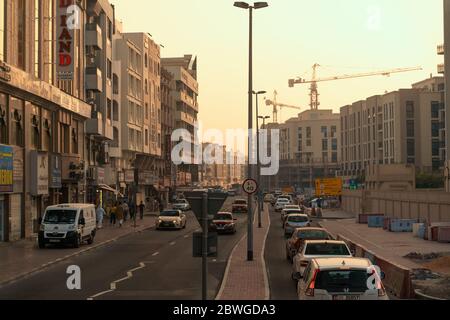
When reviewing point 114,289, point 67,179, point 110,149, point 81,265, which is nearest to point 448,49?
point 110,149

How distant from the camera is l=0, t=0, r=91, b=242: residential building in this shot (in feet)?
118

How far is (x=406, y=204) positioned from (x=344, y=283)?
43.8m

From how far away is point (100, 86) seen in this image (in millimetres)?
57312

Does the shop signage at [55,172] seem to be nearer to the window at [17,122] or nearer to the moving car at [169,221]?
the window at [17,122]

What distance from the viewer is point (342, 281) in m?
12.7

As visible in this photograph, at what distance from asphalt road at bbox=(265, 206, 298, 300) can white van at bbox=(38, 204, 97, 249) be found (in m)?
8.81

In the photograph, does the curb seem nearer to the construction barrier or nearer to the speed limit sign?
the speed limit sign

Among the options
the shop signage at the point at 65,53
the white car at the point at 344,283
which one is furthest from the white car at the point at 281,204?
the white car at the point at 344,283

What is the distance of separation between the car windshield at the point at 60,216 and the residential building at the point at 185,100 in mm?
75595

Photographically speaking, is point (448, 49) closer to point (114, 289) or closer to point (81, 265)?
point (81, 265)

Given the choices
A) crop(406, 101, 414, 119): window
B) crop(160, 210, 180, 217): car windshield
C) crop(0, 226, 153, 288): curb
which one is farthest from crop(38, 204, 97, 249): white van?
crop(406, 101, 414, 119): window

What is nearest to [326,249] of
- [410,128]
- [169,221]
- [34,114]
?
[34,114]

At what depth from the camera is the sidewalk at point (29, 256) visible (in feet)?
77.7

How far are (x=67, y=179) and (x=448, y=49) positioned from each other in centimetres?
4243
